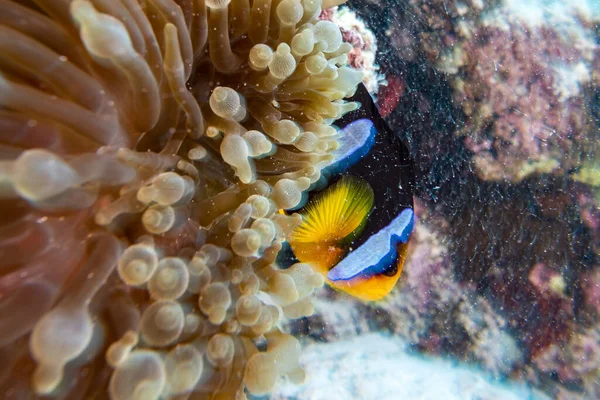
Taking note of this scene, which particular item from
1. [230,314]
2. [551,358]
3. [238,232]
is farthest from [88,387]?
[551,358]

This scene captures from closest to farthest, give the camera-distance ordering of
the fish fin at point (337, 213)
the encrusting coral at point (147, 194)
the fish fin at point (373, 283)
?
the encrusting coral at point (147, 194), the fish fin at point (337, 213), the fish fin at point (373, 283)

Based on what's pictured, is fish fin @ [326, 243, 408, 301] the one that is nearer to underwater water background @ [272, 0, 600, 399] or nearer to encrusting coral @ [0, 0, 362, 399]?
underwater water background @ [272, 0, 600, 399]

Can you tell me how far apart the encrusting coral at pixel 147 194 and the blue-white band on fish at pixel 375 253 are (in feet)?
1.21

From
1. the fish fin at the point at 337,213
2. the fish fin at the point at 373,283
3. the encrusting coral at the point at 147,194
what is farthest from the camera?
the fish fin at the point at 373,283

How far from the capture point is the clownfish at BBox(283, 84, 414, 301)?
5.26 ft

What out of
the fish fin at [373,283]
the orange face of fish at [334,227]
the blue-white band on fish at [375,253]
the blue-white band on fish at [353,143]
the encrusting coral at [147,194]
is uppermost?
the encrusting coral at [147,194]

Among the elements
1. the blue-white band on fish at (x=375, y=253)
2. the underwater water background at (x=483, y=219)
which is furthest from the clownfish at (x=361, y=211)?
the underwater water background at (x=483, y=219)

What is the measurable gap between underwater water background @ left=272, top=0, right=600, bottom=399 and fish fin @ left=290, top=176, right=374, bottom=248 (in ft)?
0.91

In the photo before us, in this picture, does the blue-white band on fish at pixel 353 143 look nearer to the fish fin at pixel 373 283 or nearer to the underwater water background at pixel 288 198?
the underwater water background at pixel 288 198

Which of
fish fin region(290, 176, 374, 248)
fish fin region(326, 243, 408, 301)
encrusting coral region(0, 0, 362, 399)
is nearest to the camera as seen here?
encrusting coral region(0, 0, 362, 399)

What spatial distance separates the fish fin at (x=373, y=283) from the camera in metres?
1.69

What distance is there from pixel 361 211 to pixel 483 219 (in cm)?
53

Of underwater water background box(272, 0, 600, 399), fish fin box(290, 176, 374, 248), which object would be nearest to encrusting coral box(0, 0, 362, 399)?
fish fin box(290, 176, 374, 248)

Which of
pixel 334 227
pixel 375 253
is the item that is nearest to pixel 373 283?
pixel 375 253
